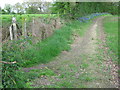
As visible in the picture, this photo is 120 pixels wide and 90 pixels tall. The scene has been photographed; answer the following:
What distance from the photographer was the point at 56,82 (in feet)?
14.8

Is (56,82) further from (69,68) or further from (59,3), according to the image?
(59,3)

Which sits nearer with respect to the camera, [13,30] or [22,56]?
[22,56]

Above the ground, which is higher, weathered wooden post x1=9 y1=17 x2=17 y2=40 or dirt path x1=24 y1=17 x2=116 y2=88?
weathered wooden post x1=9 y1=17 x2=17 y2=40

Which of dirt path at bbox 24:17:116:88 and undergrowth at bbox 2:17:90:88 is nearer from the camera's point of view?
undergrowth at bbox 2:17:90:88

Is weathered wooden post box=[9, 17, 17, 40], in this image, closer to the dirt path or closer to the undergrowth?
the undergrowth

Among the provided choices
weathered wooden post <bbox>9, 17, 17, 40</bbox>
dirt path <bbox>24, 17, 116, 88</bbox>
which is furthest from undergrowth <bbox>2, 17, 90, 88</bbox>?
weathered wooden post <bbox>9, 17, 17, 40</bbox>

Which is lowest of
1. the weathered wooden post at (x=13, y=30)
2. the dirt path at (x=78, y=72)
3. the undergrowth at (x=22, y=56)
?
the dirt path at (x=78, y=72)

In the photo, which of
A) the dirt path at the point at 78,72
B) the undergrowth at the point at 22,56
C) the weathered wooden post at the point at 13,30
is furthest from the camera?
the weathered wooden post at the point at 13,30

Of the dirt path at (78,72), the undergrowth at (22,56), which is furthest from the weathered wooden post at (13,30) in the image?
the dirt path at (78,72)

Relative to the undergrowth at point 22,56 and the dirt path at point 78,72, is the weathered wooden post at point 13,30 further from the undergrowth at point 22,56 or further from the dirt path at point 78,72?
the dirt path at point 78,72

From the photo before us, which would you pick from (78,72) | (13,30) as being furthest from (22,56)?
(78,72)

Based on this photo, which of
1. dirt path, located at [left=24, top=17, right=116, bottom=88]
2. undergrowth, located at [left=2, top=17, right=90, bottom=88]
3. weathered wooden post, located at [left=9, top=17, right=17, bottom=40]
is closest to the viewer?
undergrowth, located at [left=2, top=17, right=90, bottom=88]

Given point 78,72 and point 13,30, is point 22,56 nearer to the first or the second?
point 13,30

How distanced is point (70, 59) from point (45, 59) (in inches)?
43.9
